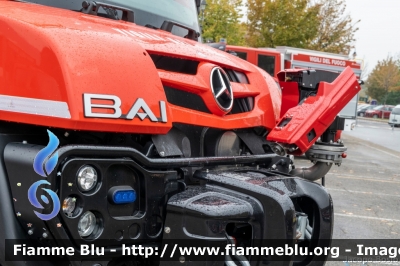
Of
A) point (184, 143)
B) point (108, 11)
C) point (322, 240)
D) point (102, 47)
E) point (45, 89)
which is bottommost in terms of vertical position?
point (322, 240)

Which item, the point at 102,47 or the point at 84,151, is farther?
the point at 102,47

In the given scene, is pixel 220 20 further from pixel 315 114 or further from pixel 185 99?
pixel 185 99

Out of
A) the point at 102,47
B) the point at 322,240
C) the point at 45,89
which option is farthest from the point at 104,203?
the point at 322,240

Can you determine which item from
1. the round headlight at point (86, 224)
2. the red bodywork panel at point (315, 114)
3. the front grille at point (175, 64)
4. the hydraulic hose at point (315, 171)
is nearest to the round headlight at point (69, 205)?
the round headlight at point (86, 224)

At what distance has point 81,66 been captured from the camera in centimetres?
216

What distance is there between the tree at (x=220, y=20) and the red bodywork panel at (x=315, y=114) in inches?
509

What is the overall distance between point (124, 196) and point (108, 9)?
1542mm

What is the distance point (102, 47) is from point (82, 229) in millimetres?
907

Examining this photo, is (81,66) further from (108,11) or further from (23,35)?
(108,11)

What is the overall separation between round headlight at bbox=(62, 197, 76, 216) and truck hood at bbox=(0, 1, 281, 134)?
1.10 feet

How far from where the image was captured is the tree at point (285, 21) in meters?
22.4

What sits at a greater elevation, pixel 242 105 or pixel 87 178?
pixel 242 105

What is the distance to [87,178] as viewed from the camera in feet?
7.11
